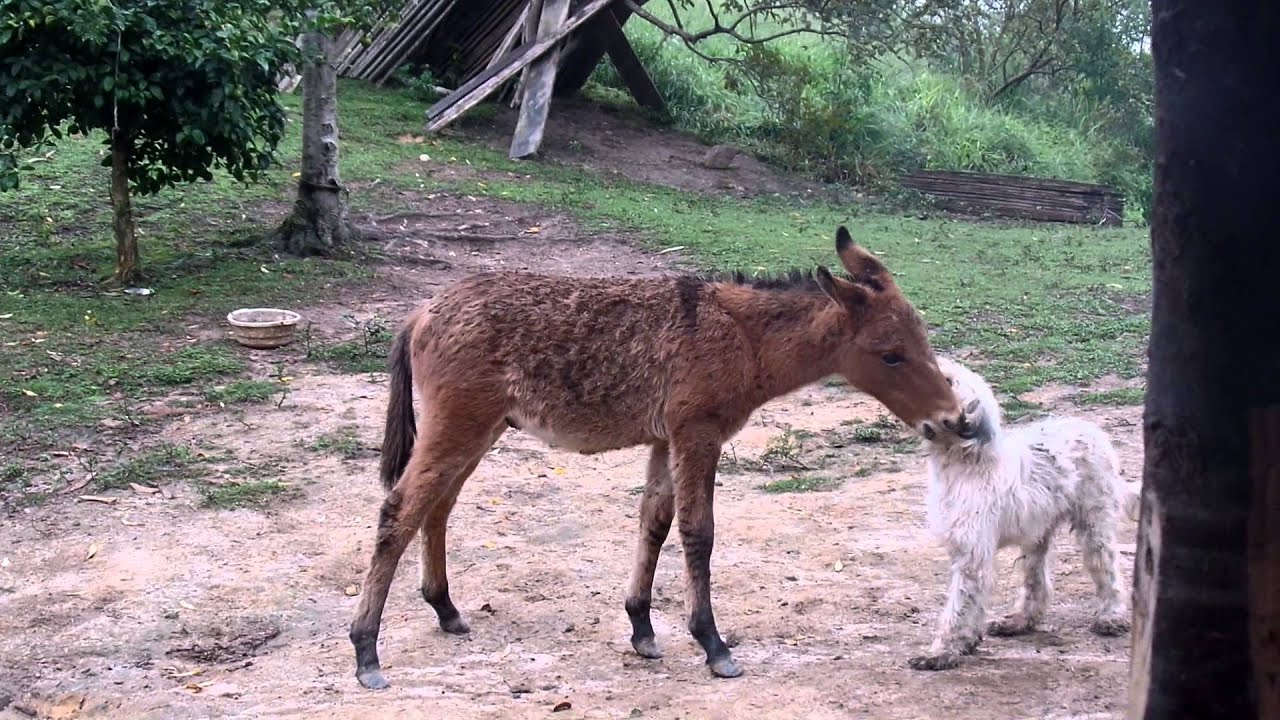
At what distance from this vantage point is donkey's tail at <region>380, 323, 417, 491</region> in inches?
217

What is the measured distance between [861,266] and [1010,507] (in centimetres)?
121

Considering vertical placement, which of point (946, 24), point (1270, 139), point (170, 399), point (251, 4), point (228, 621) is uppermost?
point (946, 24)

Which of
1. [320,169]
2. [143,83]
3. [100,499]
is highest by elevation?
[143,83]

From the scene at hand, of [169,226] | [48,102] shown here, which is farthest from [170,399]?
[169,226]

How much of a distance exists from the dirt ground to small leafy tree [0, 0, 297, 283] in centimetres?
295

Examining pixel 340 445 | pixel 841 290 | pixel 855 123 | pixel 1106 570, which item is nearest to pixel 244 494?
pixel 340 445

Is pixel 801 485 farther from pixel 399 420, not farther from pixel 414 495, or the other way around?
pixel 414 495

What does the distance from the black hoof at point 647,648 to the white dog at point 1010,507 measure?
1079mm

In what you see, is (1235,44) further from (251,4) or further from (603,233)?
(603,233)

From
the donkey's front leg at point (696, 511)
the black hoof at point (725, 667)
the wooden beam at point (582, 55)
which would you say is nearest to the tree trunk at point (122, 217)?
the donkey's front leg at point (696, 511)

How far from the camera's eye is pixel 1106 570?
5383 millimetres

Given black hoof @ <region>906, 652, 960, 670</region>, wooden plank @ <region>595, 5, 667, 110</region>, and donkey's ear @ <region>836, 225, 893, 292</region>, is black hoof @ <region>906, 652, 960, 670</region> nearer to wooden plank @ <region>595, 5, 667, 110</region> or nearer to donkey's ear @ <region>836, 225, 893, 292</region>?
donkey's ear @ <region>836, 225, 893, 292</region>

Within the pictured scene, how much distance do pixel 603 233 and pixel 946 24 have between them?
23.7 ft

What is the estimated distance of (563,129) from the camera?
19031 mm
